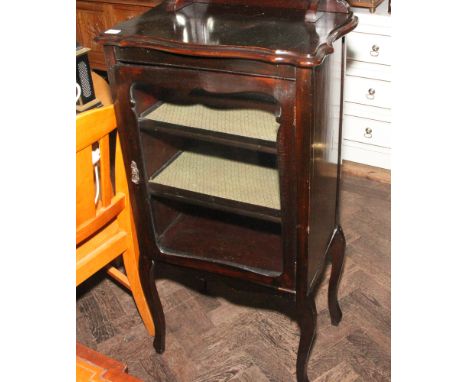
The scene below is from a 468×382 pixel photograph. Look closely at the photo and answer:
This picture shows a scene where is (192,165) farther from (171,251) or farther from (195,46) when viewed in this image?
(195,46)

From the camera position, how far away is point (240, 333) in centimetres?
207

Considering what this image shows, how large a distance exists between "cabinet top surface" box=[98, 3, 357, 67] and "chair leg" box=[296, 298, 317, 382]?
696mm

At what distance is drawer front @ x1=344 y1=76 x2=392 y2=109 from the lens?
2633 millimetres

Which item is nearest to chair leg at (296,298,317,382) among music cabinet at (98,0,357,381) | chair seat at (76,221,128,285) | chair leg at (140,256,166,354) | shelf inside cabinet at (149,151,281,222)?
music cabinet at (98,0,357,381)

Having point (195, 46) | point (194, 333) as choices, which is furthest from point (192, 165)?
point (194, 333)

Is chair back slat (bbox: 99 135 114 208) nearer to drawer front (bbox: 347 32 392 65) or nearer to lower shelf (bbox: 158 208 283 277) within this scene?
lower shelf (bbox: 158 208 283 277)

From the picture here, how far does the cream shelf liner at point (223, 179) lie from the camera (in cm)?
157

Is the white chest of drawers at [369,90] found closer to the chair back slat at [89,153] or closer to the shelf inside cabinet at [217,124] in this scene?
the shelf inside cabinet at [217,124]

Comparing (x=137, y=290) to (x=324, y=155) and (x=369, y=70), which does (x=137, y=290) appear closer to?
(x=324, y=155)

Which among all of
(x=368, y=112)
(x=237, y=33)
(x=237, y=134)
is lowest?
(x=368, y=112)

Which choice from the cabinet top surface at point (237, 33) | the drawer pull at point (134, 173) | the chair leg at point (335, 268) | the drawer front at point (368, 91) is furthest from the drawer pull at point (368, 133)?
the drawer pull at point (134, 173)

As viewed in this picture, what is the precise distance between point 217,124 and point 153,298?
673 mm

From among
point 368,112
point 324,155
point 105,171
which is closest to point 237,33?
point 324,155

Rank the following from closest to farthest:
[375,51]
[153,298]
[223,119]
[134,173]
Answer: [223,119]
[134,173]
[153,298]
[375,51]
